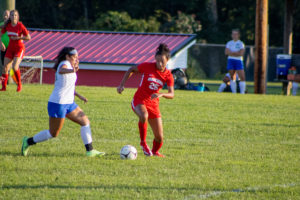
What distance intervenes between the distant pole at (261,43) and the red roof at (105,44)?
434 centimetres

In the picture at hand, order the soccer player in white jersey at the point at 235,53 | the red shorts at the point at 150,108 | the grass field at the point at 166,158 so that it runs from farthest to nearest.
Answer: the soccer player in white jersey at the point at 235,53 → the red shorts at the point at 150,108 → the grass field at the point at 166,158

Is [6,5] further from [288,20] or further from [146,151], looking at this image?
[288,20]

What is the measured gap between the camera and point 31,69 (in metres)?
22.4

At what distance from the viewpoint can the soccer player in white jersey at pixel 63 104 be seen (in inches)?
272

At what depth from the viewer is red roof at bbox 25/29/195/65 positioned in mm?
22859

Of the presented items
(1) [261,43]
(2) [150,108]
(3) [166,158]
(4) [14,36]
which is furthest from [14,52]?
(1) [261,43]

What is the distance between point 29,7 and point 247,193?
40661 mm

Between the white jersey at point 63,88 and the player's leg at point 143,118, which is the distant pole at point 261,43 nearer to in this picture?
the player's leg at point 143,118

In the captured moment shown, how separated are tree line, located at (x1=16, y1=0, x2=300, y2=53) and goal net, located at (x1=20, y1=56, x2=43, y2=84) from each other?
16.9 meters

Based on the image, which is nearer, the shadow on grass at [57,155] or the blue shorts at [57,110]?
the blue shorts at [57,110]

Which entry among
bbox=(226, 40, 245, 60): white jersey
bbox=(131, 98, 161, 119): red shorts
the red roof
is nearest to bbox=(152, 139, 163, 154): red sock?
bbox=(131, 98, 161, 119): red shorts

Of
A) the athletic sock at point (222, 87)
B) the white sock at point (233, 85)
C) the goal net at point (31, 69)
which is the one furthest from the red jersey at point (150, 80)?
the goal net at point (31, 69)

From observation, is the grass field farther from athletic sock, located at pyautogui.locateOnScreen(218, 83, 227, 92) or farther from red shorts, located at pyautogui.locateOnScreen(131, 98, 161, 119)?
athletic sock, located at pyautogui.locateOnScreen(218, 83, 227, 92)

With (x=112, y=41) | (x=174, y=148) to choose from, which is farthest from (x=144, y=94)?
(x=112, y=41)
